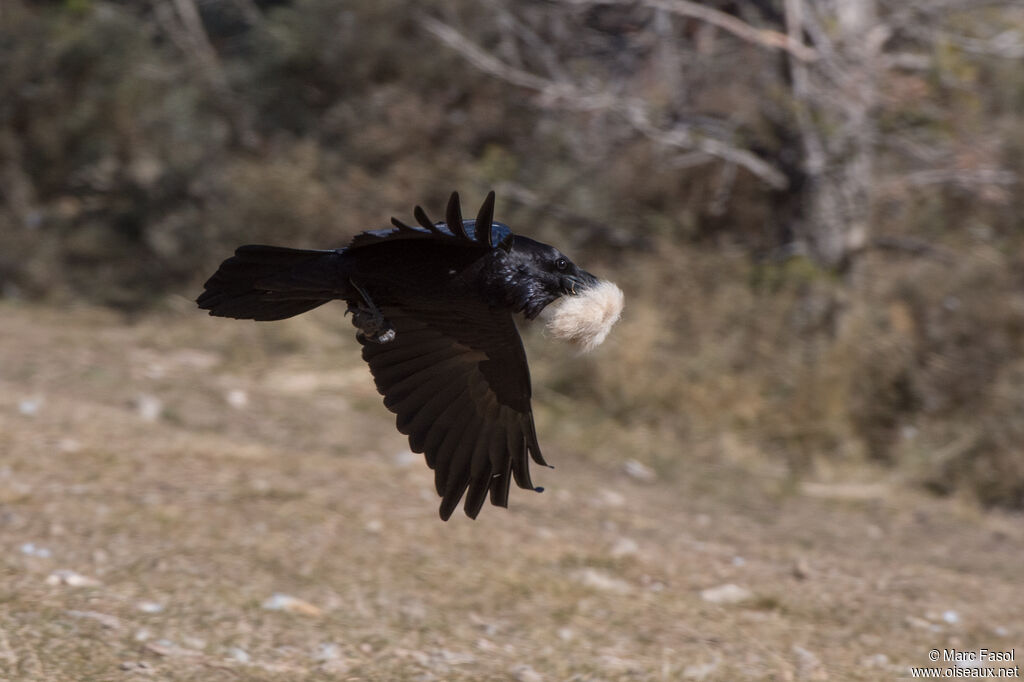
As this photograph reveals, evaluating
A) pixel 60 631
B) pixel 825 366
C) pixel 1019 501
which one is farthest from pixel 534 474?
pixel 60 631

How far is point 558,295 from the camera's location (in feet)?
9.70

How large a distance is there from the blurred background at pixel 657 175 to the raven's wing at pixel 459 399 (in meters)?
3.75

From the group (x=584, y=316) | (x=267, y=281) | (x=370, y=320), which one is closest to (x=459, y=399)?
(x=370, y=320)

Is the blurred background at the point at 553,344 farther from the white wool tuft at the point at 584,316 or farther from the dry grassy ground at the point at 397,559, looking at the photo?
the white wool tuft at the point at 584,316

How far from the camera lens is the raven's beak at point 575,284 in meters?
2.93

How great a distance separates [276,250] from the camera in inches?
126

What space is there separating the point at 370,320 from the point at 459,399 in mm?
459

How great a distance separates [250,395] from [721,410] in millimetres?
2995

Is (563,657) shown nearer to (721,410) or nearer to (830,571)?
(830,571)

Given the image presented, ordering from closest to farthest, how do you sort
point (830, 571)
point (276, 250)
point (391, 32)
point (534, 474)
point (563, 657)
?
point (276, 250), point (563, 657), point (830, 571), point (534, 474), point (391, 32)

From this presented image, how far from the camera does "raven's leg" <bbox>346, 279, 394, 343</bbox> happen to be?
322 centimetres

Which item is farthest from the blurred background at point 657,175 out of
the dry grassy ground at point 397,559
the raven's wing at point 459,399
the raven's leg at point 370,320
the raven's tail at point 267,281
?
the raven's tail at point 267,281

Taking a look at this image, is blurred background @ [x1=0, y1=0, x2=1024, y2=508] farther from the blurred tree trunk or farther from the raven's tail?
the raven's tail

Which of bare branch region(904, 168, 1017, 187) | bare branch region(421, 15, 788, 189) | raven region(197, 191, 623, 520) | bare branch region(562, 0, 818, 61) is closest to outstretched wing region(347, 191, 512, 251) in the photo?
raven region(197, 191, 623, 520)
